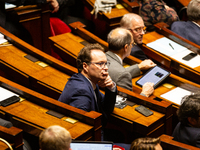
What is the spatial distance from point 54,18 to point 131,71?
2.74 ft

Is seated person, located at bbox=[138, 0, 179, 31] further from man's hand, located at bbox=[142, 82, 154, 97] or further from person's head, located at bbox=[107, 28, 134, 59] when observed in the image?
man's hand, located at bbox=[142, 82, 154, 97]

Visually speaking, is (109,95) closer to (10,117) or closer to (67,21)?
(10,117)

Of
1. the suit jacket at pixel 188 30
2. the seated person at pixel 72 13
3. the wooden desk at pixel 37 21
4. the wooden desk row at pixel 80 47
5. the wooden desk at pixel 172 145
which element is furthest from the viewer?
the seated person at pixel 72 13

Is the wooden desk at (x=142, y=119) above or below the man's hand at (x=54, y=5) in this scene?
below

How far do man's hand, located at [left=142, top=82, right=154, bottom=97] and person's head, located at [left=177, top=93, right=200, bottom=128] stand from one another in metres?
0.30

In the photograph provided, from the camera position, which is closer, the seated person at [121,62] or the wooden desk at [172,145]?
the wooden desk at [172,145]

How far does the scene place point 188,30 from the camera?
2.13 meters

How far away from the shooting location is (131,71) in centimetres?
165

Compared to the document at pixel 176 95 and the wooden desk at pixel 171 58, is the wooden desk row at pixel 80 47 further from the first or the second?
the wooden desk at pixel 171 58

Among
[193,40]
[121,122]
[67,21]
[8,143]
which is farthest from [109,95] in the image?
[67,21]

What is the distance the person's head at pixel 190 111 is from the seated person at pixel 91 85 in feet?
0.86

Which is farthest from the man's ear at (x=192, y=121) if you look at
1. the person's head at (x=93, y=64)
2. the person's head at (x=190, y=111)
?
the person's head at (x=93, y=64)

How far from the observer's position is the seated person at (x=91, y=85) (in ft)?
4.09

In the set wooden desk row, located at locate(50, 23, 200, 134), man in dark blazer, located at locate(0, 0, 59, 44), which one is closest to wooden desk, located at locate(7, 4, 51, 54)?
man in dark blazer, located at locate(0, 0, 59, 44)
